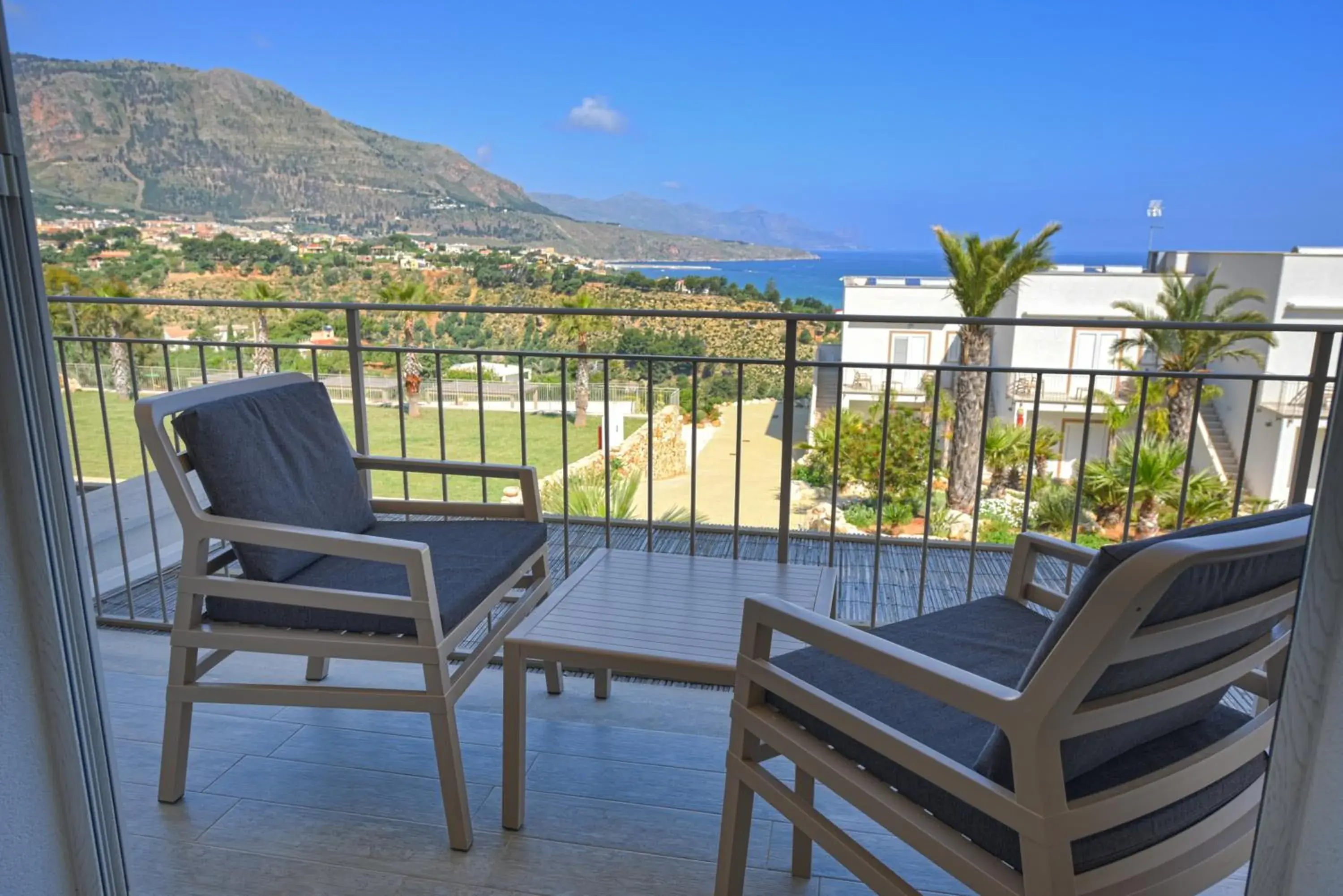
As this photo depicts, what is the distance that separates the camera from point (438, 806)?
2.09m

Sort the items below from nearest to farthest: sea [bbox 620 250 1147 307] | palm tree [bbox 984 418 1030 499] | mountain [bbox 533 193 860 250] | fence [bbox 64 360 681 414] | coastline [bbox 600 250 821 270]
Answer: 1. fence [bbox 64 360 681 414]
2. palm tree [bbox 984 418 1030 499]
3. sea [bbox 620 250 1147 307]
4. coastline [bbox 600 250 821 270]
5. mountain [bbox 533 193 860 250]

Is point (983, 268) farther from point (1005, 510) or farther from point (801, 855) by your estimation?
point (801, 855)

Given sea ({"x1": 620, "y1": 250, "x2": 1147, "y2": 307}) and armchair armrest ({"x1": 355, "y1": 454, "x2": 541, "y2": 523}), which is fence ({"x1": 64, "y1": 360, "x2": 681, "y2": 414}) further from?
armchair armrest ({"x1": 355, "y1": 454, "x2": 541, "y2": 523})

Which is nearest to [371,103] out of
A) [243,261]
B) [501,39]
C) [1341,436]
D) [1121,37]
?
[501,39]

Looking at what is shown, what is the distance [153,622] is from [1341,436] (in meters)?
3.38

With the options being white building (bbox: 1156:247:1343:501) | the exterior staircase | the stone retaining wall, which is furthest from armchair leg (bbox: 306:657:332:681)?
the exterior staircase

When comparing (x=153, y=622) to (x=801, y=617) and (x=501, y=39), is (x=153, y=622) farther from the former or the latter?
(x=501, y=39)

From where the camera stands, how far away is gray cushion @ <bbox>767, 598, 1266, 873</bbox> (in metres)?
1.22

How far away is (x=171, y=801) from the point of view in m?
2.07

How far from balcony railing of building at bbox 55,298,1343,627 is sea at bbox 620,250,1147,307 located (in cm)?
194

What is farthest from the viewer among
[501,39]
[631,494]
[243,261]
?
[501,39]

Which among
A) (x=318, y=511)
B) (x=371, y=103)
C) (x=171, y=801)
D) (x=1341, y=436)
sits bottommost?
(x=171, y=801)

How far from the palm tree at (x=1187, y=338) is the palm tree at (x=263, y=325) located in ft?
45.7

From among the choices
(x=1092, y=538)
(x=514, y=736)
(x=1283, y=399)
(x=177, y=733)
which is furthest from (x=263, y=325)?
(x=1283, y=399)
